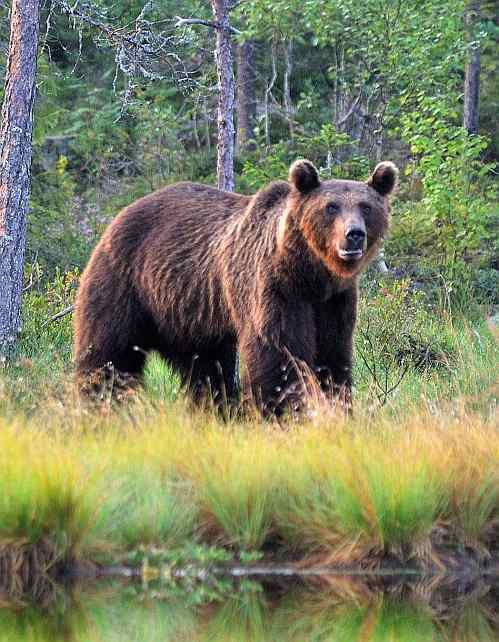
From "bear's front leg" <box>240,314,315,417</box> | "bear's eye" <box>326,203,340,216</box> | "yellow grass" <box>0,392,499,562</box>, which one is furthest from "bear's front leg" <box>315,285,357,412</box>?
"yellow grass" <box>0,392,499,562</box>

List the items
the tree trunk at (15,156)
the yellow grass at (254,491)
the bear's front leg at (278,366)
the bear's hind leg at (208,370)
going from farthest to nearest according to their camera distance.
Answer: the tree trunk at (15,156) → the bear's hind leg at (208,370) → the bear's front leg at (278,366) → the yellow grass at (254,491)

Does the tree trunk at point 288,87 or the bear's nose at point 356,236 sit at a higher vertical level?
the tree trunk at point 288,87

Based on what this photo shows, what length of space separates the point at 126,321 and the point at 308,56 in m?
14.8

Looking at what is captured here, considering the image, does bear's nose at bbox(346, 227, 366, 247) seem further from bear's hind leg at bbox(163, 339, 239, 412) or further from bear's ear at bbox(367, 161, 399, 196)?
bear's hind leg at bbox(163, 339, 239, 412)

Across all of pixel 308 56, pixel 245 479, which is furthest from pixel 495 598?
pixel 308 56

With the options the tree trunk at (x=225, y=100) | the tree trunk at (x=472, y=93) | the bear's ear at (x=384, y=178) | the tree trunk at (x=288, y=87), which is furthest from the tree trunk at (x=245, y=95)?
the bear's ear at (x=384, y=178)

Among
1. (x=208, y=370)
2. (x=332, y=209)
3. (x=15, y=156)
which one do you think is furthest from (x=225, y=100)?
(x=332, y=209)

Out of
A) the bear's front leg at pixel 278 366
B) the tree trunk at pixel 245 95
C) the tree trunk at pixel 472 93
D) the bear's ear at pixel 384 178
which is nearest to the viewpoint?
the bear's front leg at pixel 278 366

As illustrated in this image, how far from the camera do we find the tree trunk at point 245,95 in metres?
22.5

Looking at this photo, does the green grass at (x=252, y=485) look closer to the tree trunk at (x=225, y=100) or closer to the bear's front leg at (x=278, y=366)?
the bear's front leg at (x=278, y=366)

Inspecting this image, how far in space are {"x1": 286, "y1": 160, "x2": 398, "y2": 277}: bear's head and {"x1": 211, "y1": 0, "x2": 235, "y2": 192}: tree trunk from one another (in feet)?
10.2

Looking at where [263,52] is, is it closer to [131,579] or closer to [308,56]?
[308,56]

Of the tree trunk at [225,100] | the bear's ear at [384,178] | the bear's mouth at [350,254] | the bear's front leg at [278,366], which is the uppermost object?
the tree trunk at [225,100]

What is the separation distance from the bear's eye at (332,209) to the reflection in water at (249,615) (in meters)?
3.05
